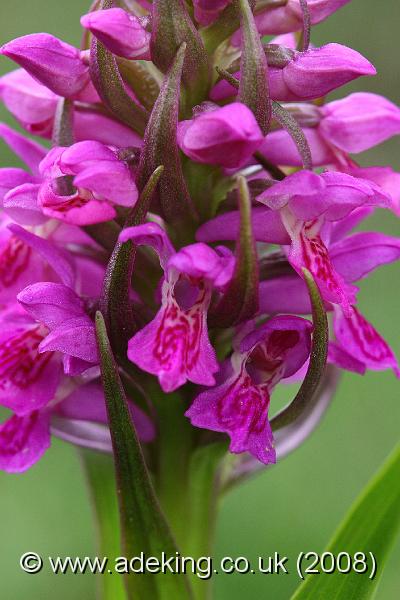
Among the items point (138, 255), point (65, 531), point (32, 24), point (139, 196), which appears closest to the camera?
point (139, 196)

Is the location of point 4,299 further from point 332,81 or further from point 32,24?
point 32,24

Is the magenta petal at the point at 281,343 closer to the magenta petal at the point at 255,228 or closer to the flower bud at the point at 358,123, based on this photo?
the magenta petal at the point at 255,228

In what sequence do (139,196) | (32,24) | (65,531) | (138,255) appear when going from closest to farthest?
(139,196)
(138,255)
(65,531)
(32,24)

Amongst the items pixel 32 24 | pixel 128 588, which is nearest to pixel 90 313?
pixel 128 588

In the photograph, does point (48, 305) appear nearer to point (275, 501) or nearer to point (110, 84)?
point (110, 84)

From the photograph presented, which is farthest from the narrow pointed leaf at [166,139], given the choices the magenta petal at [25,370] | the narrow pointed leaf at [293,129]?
the magenta petal at [25,370]

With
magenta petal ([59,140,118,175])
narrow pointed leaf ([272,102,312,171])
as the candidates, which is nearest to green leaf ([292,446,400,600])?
narrow pointed leaf ([272,102,312,171])

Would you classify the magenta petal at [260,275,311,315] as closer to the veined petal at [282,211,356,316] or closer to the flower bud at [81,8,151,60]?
the veined petal at [282,211,356,316]
